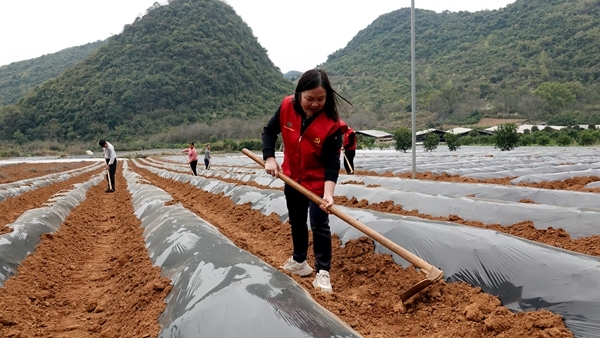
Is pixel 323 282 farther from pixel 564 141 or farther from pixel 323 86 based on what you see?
pixel 564 141

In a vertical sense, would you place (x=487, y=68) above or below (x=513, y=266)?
above

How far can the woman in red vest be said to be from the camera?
2938 millimetres

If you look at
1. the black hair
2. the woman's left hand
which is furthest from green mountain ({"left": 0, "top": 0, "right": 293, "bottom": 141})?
the woman's left hand

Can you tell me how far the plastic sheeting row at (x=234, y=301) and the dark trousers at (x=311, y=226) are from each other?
563 millimetres

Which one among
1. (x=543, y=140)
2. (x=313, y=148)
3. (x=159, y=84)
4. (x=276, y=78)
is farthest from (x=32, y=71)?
(x=313, y=148)

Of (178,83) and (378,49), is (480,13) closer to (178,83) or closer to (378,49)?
(378,49)

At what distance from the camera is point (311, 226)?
10.2ft

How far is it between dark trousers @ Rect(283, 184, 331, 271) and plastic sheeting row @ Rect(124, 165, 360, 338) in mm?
563

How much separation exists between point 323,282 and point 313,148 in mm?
1028

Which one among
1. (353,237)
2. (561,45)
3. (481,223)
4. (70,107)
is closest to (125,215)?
(353,237)

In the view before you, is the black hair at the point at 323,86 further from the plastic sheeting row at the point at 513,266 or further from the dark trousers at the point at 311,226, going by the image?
the plastic sheeting row at the point at 513,266

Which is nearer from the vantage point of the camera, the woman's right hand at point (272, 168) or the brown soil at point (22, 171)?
the woman's right hand at point (272, 168)

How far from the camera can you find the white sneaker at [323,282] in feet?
10.2

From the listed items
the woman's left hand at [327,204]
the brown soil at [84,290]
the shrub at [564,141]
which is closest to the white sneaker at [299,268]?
the woman's left hand at [327,204]
